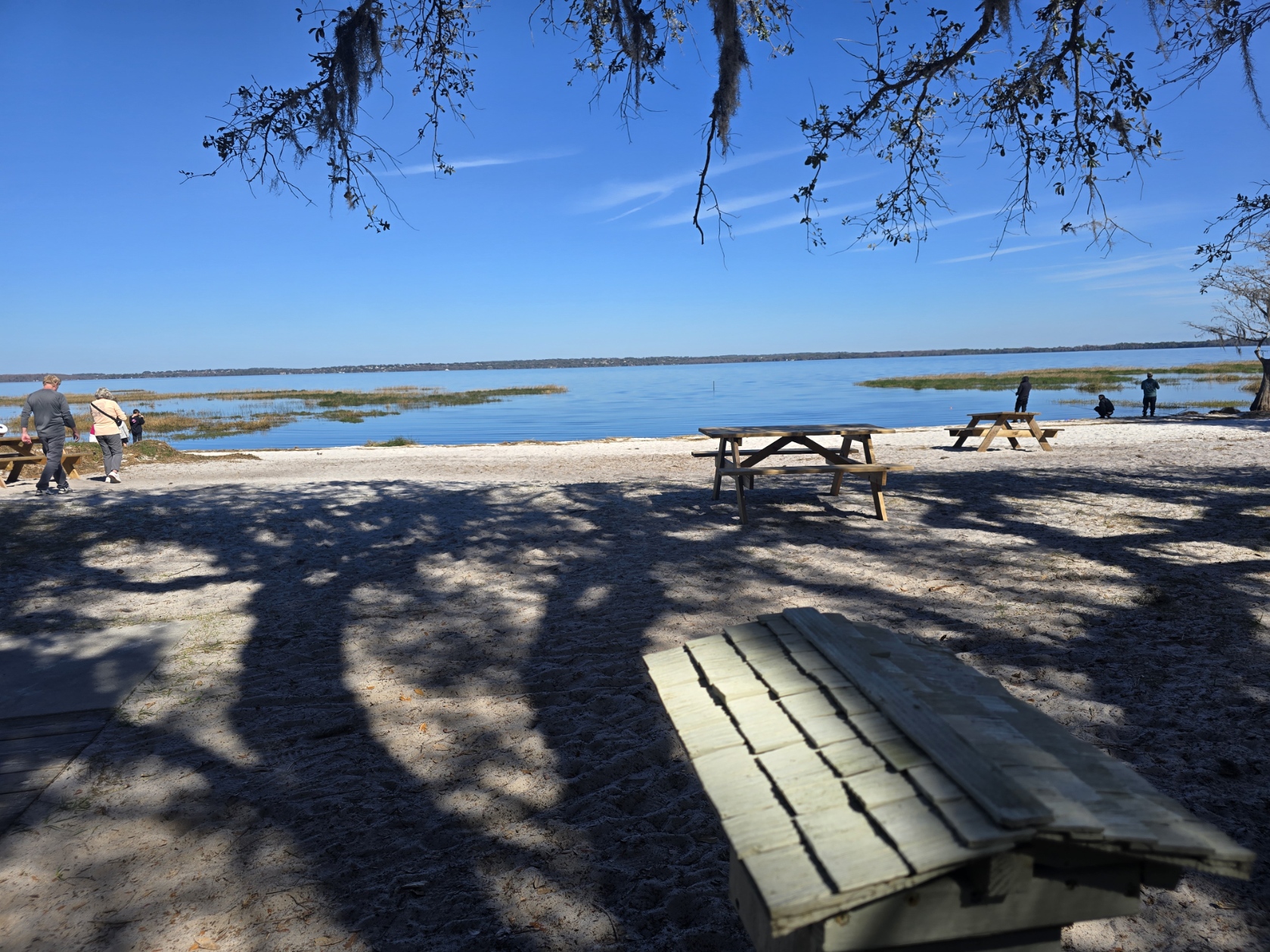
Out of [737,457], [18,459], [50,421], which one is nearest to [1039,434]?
[737,457]

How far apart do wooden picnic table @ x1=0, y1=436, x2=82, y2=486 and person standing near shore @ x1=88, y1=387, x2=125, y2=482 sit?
515 mm

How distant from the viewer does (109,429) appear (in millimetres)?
12023

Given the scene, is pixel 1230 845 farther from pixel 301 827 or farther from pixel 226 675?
pixel 226 675

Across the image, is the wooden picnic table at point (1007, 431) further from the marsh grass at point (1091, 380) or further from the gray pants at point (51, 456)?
the marsh grass at point (1091, 380)

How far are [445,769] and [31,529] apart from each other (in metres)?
Answer: 7.19

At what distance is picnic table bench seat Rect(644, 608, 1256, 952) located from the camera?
123 cm

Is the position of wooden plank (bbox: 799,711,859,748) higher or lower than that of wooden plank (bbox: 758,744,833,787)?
higher

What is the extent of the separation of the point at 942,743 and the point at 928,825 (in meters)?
0.23

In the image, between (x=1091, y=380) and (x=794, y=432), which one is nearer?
(x=794, y=432)

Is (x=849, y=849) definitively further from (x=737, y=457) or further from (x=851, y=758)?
(x=737, y=457)

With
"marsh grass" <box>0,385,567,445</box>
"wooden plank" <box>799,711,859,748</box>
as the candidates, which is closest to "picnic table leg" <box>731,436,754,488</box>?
"wooden plank" <box>799,711,859,748</box>

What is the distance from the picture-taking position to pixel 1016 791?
4.23 feet

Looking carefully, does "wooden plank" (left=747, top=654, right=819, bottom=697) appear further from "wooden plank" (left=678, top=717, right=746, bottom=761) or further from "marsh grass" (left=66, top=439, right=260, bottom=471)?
"marsh grass" (left=66, top=439, right=260, bottom=471)

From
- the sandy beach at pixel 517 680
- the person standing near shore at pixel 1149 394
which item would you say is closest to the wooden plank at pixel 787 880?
the sandy beach at pixel 517 680
